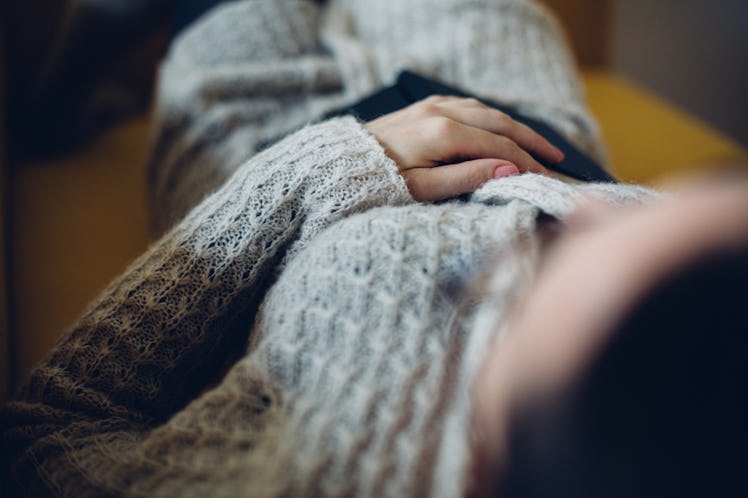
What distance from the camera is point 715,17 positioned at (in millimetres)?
1470

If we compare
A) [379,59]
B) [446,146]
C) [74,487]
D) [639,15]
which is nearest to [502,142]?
[446,146]

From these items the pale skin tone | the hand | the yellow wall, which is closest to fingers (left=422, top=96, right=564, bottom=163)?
the hand

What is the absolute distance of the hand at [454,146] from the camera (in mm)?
493

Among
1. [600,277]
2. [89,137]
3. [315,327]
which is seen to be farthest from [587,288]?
[89,137]

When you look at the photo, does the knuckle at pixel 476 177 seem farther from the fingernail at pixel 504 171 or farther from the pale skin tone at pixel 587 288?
the pale skin tone at pixel 587 288

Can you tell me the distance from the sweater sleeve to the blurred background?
117 mm

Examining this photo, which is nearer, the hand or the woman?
the woman

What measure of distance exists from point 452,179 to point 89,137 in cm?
77

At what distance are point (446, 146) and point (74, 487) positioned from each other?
1.14 feet

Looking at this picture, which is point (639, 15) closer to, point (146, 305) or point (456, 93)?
point (456, 93)

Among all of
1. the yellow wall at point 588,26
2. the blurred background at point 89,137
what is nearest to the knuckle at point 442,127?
the blurred background at point 89,137

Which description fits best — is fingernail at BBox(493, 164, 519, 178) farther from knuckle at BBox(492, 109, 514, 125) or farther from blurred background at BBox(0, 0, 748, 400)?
blurred background at BBox(0, 0, 748, 400)

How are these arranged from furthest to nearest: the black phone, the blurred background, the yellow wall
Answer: the yellow wall < the blurred background < the black phone

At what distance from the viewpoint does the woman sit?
1.11ft
